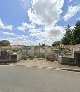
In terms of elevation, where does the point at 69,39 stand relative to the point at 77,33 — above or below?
below

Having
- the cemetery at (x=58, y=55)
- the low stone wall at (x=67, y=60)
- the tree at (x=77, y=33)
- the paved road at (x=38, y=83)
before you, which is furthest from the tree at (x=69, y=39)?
the paved road at (x=38, y=83)

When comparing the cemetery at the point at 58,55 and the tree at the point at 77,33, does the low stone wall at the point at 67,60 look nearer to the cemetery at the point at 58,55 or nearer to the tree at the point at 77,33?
the cemetery at the point at 58,55

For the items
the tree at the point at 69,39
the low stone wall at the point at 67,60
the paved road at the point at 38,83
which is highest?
the tree at the point at 69,39

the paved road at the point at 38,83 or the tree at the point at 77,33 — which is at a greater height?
the tree at the point at 77,33

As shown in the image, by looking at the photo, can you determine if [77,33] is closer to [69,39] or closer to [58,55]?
[69,39]

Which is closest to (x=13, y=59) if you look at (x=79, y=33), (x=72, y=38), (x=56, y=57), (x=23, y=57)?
(x=23, y=57)

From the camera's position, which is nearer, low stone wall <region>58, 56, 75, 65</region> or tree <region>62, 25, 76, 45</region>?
low stone wall <region>58, 56, 75, 65</region>

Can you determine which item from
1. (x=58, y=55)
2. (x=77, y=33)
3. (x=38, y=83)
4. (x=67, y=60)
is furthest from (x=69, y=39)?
(x=38, y=83)

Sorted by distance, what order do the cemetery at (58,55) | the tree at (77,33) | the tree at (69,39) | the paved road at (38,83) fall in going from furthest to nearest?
the tree at (69,39), the tree at (77,33), the cemetery at (58,55), the paved road at (38,83)

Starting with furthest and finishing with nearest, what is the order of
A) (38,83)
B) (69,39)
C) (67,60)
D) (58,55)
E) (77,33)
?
(69,39)
(77,33)
(58,55)
(67,60)
(38,83)

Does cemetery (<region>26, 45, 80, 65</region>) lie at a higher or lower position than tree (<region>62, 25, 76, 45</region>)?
lower

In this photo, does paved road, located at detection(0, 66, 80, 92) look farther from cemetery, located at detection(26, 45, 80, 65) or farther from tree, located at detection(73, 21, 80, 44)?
tree, located at detection(73, 21, 80, 44)

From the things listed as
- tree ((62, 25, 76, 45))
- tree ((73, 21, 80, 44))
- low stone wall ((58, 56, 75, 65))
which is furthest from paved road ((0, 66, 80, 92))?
tree ((62, 25, 76, 45))

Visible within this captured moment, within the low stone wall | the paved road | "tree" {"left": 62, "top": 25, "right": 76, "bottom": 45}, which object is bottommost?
the paved road
